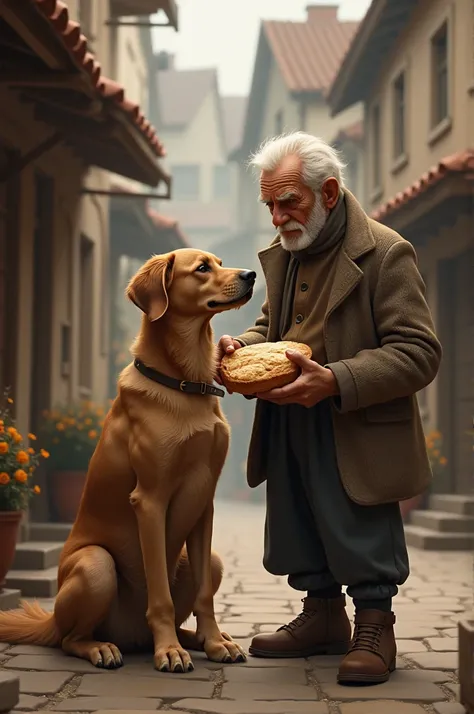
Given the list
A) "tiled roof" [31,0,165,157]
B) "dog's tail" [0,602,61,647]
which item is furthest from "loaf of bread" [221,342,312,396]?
"tiled roof" [31,0,165,157]

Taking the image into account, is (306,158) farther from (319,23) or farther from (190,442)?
(319,23)

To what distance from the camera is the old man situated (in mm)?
4305

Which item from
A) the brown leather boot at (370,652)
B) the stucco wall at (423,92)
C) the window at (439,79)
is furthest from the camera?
the window at (439,79)

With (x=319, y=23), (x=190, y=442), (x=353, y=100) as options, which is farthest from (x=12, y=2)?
(x=319, y=23)

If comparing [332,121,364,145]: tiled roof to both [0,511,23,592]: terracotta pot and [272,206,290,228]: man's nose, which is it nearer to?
[0,511,23,592]: terracotta pot

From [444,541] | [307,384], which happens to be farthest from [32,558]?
[444,541]

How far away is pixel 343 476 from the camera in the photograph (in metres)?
4.41

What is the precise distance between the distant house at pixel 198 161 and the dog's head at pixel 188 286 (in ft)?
158

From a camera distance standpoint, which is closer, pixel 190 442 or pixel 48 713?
pixel 48 713

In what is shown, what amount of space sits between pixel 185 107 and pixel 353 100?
116ft

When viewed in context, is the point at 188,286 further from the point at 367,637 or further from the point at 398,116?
the point at 398,116

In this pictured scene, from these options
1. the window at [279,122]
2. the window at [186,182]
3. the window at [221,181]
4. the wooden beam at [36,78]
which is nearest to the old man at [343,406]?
the wooden beam at [36,78]

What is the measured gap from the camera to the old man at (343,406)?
430cm

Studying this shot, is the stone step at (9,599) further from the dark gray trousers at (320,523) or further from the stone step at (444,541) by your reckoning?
the stone step at (444,541)
